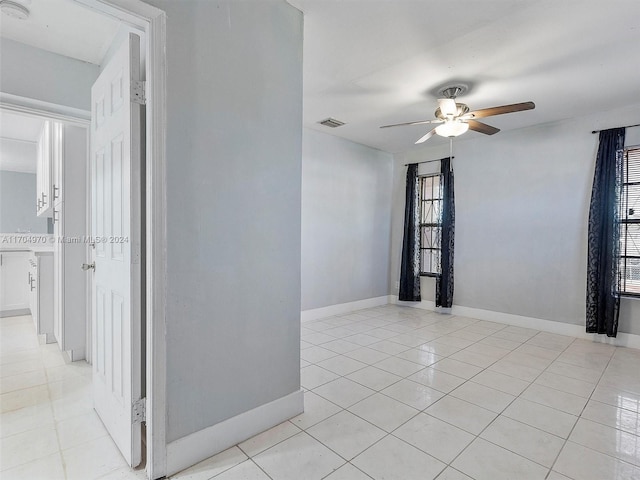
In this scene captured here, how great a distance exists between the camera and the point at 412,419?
6.82ft

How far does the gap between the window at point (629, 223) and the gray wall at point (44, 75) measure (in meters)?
5.59

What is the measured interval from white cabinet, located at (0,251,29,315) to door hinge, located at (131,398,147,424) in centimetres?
419

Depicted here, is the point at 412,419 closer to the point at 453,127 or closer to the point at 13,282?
the point at 453,127

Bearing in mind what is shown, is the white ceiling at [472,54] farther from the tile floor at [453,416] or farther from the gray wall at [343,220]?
the tile floor at [453,416]

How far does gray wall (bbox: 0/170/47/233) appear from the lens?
593 centimetres

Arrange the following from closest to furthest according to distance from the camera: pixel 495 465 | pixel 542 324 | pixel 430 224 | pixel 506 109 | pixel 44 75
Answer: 1. pixel 495 465
2. pixel 44 75
3. pixel 506 109
4. pixel 542 324
5. pixel 430 224

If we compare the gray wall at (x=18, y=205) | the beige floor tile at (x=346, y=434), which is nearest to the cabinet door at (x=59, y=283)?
the beige floor tile at (x=346, y=434)

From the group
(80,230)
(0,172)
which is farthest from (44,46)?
(0,172)

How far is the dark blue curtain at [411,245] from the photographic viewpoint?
5422mm

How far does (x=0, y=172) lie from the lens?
6129 millimetres

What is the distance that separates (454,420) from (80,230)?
3472 millimetres

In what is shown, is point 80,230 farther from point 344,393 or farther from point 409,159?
point 409,159

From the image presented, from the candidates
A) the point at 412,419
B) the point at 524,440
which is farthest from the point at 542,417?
the point at 412,419

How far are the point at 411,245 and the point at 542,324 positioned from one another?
2123mm
